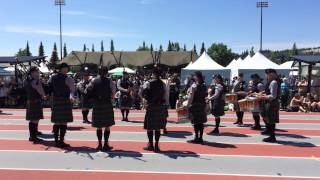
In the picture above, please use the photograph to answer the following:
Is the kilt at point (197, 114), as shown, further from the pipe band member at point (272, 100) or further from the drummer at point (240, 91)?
the drummer at point (240, 91)

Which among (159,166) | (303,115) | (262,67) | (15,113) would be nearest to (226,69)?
(262,67)

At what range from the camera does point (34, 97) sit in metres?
12.2

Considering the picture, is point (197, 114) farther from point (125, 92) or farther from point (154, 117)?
point (125, 92)

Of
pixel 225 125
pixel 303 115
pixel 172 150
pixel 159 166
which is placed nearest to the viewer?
pixel 159 166

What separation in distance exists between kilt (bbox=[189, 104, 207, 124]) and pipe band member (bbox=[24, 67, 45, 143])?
3862 millimetres

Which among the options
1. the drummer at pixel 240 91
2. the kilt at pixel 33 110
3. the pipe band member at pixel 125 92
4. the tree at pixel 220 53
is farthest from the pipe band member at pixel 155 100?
the tree at pixel 220 53

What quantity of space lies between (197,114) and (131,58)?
39492 mm

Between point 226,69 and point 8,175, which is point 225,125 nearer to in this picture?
point 8,175

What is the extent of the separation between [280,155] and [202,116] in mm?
2344

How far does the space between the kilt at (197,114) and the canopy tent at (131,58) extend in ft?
121

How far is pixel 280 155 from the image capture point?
1073 cm

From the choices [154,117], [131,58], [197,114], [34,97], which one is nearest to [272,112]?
[197,114]

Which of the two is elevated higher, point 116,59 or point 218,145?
point 116,59

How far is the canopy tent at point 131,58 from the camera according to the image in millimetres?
49688
